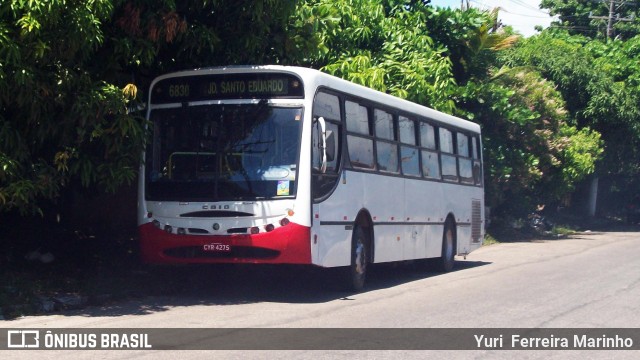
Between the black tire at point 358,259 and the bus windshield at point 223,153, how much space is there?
206cm

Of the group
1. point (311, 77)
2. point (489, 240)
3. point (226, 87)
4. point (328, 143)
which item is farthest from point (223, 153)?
point (489, 240)

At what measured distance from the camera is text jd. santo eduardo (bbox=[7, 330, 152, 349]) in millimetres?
8266

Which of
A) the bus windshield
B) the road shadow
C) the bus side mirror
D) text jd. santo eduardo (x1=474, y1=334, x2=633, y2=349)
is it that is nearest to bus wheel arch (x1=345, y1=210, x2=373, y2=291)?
the road shadow

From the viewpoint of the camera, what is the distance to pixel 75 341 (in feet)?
27.9

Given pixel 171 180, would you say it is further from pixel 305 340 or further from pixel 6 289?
pixel 305 340

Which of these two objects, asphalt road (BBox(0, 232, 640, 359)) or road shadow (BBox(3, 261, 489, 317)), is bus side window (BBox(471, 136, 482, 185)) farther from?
road shadow (BBox(3, 261, 489, 317))

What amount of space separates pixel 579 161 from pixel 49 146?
23.0 metres

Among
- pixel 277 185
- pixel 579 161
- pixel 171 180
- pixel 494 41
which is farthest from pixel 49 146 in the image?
pixel 579 161

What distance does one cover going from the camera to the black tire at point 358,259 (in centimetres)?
1308

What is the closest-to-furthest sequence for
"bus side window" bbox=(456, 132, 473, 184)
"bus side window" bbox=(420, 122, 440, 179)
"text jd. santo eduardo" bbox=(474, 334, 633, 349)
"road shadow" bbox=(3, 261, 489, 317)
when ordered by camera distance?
1. "text jd. santo eduardo" bbox=(474, 334, 633, 349)
2. "road shadow" bbox=(3, 261, 489, 317)
3. "bus side window" bbox=(420, 122, 440, 179)
4. "bus side window" bbox=(456, 132, 473, 184)

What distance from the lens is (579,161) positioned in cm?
3066

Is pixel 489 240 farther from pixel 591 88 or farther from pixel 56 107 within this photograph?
pixel 56 107

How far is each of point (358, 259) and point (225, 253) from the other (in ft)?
7.88

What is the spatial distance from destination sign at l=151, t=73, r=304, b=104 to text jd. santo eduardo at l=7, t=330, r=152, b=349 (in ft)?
13.6
